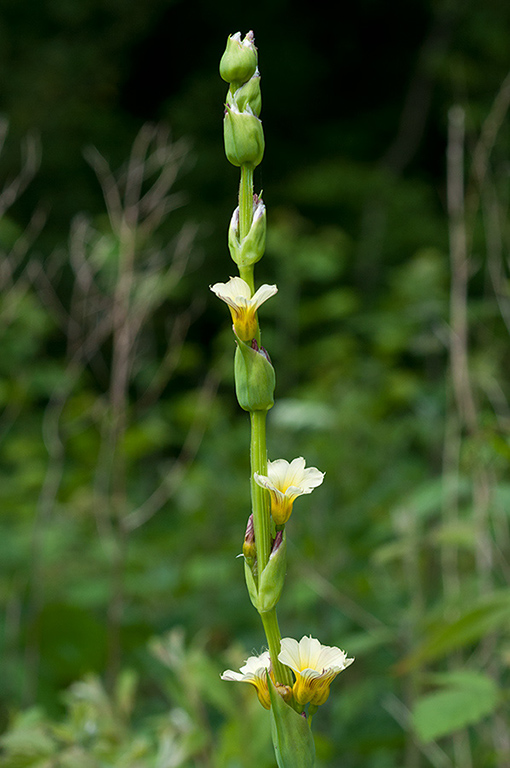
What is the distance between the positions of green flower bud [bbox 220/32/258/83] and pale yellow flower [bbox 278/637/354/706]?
44 centimetres

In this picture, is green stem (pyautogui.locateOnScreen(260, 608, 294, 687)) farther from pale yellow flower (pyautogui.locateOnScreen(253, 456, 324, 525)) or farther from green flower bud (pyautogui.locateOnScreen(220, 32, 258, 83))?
green flower bud (pyautogui.locateOnScreen(220, 32, 258, 83))

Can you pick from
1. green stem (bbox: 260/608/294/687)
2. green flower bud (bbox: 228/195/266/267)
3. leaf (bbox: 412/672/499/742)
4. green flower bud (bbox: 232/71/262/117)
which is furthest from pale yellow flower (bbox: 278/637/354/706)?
leaf (bbox: 412/672/499/742)

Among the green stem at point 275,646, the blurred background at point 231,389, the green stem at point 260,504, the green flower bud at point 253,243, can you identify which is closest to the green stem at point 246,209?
the green flower bud at point 253,243

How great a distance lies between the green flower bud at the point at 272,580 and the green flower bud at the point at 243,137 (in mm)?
299

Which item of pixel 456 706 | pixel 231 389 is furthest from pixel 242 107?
pixel 231 389

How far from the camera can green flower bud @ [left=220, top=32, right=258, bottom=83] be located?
1.87 ft

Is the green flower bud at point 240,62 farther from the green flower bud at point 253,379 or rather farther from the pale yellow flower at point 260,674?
the pale yellow flower at point 260,674

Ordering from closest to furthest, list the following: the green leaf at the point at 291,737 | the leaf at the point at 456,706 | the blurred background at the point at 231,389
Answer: the green leaf at the point at 291,737
the leaf at the point at 456,706
the blurred background at the point at 231,389

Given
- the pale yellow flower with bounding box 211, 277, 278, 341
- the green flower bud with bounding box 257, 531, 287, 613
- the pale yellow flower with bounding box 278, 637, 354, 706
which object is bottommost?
the pale yellow flower with bounding box 278, 637, 354, 706

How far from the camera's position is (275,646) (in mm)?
529

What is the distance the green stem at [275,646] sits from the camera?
0.52 meters

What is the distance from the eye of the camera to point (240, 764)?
1237 mm

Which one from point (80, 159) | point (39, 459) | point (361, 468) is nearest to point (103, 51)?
point (80, 159)

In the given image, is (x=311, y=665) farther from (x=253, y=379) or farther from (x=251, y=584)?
(x=253, y=379)
